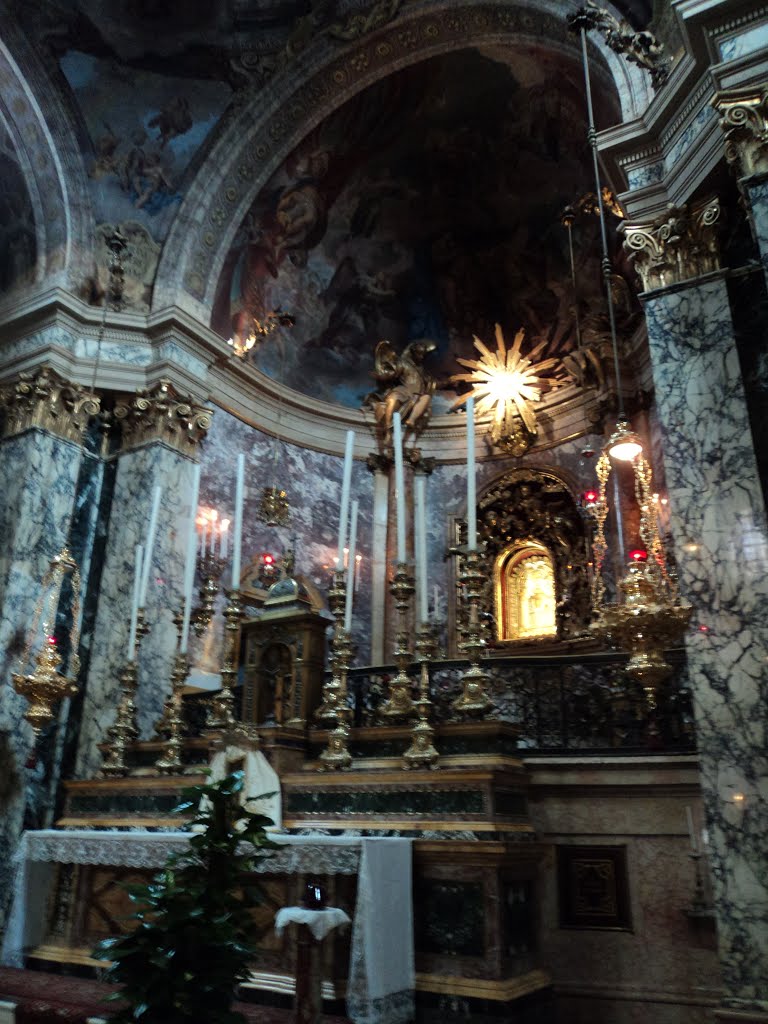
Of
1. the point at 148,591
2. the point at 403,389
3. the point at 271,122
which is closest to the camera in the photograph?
the point at 148,591

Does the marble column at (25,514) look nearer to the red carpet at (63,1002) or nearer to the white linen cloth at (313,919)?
the red carpet at (63,1002)

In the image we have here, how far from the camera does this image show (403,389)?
13.7 meters

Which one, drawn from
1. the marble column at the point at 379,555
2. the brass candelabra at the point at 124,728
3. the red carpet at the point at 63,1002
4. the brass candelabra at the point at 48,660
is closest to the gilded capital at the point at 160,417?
the brass candelabra at the point at 48,660

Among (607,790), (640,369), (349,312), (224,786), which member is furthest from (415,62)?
(224,786)

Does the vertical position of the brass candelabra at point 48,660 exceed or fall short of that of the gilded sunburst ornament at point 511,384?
it falls short

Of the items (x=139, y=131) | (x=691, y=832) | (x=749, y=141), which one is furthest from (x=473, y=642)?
(x=139, y=131)

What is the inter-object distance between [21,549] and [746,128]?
8.07 meters

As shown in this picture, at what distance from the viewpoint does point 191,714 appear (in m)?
8.50

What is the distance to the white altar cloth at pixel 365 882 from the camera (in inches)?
177

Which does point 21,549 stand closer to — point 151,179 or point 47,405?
point 47,405

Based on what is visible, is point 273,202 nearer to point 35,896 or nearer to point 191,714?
point 191,714

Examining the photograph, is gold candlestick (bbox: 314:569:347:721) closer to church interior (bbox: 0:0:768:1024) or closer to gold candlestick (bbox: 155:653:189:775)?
church interior (bbox: 0:0:768:1024)

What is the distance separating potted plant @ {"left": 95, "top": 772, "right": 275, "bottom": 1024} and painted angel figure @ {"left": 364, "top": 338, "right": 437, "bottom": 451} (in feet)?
33.8

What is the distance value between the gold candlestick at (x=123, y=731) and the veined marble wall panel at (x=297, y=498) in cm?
292
